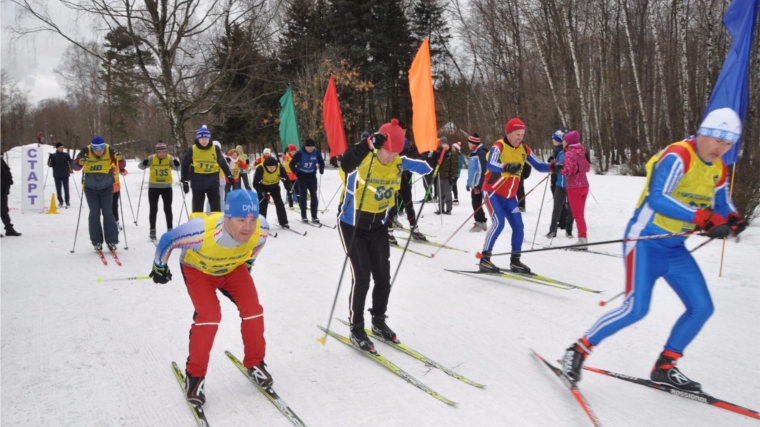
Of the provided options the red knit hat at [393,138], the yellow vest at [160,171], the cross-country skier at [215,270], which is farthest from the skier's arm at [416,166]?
the yellow vest at [160,171]

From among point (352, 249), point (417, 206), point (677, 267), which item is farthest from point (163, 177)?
point (677, 267)

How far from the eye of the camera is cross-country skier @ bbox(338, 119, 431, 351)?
4391mm

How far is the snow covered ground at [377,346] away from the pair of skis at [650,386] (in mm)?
51

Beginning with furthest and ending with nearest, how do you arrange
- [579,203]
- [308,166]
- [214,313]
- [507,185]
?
[308,166]
[579,203]
[507,185]
[214,313]

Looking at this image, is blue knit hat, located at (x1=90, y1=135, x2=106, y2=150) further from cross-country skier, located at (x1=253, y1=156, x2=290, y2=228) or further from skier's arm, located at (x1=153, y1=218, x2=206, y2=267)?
skier's arm, located at (x1=153, y1=218, x2=206, y2=267)

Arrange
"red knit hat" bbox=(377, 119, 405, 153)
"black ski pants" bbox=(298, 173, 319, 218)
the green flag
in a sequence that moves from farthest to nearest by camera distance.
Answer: the green flag
"black ski pants" bbox=(298, 173, 319, 218)
"red knit hat" bbox=(377, 119, 405, 153)

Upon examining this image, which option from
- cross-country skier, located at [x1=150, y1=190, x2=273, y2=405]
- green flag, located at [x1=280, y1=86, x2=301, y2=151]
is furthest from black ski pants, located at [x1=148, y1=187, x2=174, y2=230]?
green flag, located at [x1=280, y1=86, x2=301, y2=151]

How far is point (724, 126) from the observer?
322 cm

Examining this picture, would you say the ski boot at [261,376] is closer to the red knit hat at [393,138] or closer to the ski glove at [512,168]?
the red knit hat at [393,138]

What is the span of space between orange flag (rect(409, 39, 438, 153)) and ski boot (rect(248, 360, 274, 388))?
4028mm

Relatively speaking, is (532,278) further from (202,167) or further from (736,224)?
(202,167)

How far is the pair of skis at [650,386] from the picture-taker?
10.5ft

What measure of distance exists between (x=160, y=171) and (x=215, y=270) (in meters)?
6.45

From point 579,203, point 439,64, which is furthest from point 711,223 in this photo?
point 439,64
